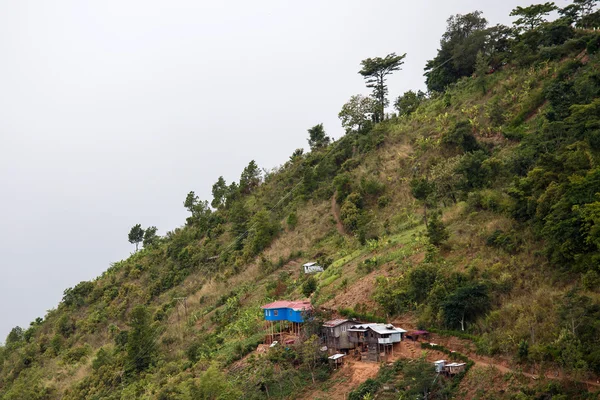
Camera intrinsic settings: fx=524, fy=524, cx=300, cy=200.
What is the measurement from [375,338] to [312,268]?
11.5m

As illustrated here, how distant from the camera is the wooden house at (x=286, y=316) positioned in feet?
82.3

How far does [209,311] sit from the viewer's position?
117 feet

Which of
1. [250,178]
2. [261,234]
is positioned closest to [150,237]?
[250,178]

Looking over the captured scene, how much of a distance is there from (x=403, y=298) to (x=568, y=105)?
15287mm

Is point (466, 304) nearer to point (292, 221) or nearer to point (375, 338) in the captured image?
point (375, 338)

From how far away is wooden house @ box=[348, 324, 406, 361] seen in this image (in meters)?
20.4

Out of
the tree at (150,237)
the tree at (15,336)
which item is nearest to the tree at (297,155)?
the tree at (150,237)

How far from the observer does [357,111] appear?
152 ft

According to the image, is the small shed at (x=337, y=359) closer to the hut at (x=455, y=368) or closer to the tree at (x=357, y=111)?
the hut at (x=455, y=368)

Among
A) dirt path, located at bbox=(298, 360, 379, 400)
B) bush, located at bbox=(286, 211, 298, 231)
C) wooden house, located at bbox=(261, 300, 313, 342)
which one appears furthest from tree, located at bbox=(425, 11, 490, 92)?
dirt path, located at bbox=(298, 360, 379, 400)

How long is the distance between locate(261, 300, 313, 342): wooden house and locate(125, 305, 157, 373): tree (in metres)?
8.71

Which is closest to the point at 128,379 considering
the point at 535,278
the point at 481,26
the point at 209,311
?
the point at 209,311

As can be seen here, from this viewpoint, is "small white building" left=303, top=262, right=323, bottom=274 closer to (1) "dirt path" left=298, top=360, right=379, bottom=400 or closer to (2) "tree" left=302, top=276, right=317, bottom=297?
(2) "tree" left=302, top=276, right=317, bottom=297

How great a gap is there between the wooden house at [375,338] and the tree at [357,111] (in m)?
27.2
